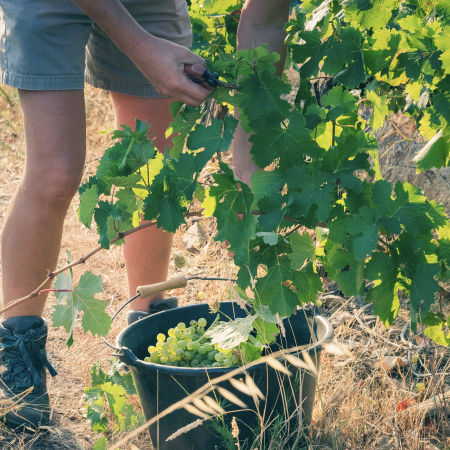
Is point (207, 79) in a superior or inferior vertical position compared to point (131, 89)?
superior

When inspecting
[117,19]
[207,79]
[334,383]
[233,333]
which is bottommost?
[334,383]

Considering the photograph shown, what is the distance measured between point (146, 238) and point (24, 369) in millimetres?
Result: 659

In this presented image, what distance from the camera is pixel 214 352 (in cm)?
197

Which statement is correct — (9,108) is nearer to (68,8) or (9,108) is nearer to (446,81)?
(68,8)

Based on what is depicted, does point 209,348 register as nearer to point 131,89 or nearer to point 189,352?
point 189,352

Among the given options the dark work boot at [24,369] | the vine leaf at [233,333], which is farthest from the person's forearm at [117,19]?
the dark work boot at [24,369]

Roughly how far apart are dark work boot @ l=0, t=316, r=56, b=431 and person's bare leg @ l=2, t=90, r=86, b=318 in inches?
2.2

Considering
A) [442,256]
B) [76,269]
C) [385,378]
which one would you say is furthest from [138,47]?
[76,269]

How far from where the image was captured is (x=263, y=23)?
1.87 meters

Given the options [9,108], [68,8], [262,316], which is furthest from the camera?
[9,108]

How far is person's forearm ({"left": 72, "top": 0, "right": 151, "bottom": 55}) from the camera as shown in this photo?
1633 millimetres

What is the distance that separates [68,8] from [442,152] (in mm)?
1221

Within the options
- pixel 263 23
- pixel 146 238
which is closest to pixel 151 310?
pixel 146 238

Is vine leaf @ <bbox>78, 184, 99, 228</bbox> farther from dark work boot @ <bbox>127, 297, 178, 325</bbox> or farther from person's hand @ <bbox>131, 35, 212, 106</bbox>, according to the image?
dark work boot @ <bbox>127, 297, 178, 325</bbox>
